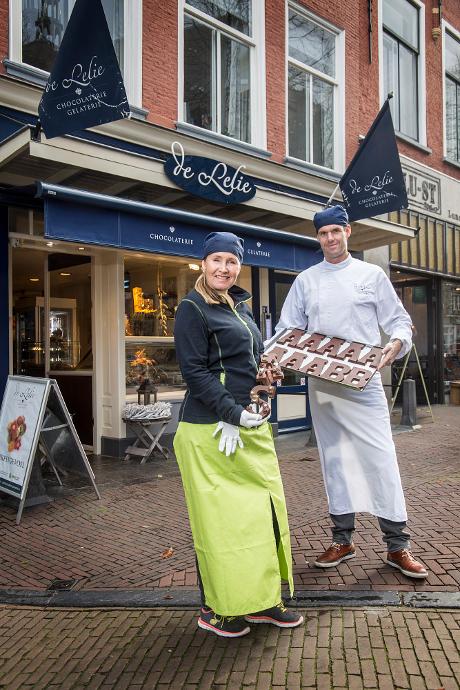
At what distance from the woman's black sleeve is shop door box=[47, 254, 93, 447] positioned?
5.24m

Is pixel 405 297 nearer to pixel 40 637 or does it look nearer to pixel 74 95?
pixel 74 95

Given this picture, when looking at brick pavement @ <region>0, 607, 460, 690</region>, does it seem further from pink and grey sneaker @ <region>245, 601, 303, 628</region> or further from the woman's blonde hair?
the woman's blonde hair

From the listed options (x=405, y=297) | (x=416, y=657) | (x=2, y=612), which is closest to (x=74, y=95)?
(x=2, y=612)

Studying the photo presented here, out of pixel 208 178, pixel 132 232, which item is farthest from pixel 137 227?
pixel 208 178

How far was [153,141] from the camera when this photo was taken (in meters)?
7.29

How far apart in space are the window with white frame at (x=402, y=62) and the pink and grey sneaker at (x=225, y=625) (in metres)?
11.6

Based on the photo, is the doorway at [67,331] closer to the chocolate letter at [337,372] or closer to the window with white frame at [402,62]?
the chocolate letter at [337,372]

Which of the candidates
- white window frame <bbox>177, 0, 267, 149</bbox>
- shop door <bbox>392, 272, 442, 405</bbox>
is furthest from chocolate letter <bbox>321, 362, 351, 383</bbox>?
shop door <bbox>392, 272, 442, 405</bbox>

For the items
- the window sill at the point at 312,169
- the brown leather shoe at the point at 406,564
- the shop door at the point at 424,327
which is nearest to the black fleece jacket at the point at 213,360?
the brown leather shoe at the point at 406,564

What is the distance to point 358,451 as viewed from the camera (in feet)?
11.8

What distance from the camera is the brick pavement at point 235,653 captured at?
2.54m

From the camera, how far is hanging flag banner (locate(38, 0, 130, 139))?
5.08 meters

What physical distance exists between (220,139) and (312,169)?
213cm

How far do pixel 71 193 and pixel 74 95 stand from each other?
824 millimetres
